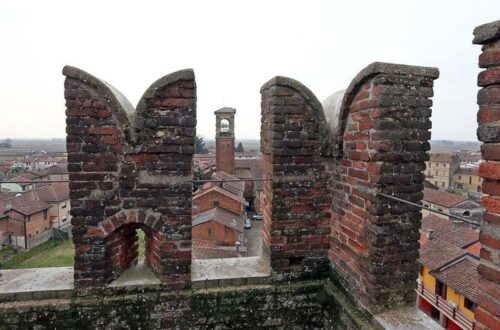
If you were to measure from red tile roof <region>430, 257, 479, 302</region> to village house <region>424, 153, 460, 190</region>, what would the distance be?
159ft

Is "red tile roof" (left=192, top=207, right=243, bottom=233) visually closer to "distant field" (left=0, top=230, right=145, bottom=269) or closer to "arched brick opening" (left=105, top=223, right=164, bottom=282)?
"distant field" (left=0, top=230, right=145, bottom=269)

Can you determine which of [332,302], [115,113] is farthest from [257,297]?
[115,113]

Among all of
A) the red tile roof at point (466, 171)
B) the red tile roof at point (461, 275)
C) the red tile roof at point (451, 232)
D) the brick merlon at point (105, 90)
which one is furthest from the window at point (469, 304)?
the red tile roof at point (466, 171)

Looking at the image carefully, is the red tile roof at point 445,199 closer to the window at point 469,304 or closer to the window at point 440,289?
the window at point 440,289

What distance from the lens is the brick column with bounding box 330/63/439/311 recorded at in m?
2.58

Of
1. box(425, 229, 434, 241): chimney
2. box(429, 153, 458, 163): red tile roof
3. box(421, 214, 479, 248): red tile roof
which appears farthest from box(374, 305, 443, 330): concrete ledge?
box(429, 153, 458, 163): red tile roof

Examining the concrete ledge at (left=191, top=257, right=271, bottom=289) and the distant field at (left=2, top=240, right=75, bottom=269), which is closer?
the concrete ledge at (left=191, top=257, right=271, bottom=289)

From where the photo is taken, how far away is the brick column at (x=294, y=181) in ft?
10.4

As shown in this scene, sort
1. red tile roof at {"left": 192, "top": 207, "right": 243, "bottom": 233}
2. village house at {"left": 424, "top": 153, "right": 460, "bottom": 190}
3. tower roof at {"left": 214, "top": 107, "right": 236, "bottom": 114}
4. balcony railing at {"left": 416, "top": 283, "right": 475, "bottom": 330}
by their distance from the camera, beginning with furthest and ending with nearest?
village house at {"left": 424, "top": 153, "right": 460, "bottom": 190} → tower roof at {"left": 214, "top": 107, "right": 236, "bottom": 114} → red tile roof at {"left": 192, "top": 207, "right": 243, "bottom": 233} → balcony railing at {"left": 416, "top": 283, "right": 475, "bottom": 330}

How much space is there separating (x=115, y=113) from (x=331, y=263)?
2549 millimetres

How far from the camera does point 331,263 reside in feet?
11.2

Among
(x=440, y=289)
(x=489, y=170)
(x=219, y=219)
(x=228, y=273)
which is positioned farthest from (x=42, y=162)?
(x=489, y=170)

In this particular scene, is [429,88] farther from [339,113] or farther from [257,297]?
[257,297]

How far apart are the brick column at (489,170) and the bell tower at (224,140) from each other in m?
30.7
